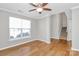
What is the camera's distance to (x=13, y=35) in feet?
14.6

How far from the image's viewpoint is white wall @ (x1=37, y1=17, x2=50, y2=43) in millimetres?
5366

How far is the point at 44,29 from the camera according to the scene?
19.2 feet

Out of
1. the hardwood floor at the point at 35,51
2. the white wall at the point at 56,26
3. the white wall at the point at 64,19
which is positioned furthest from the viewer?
the white wall at the point at 64,19

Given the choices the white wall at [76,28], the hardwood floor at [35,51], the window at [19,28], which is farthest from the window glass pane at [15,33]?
the white wall at [76,28]

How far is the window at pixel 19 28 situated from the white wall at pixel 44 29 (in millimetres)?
898

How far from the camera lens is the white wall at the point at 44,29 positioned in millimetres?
5366

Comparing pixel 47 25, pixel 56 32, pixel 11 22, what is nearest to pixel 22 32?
pixel 11 22

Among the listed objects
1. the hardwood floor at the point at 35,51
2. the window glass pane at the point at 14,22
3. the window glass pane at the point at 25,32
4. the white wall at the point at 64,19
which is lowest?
the hardwood floor at the point at 35,51

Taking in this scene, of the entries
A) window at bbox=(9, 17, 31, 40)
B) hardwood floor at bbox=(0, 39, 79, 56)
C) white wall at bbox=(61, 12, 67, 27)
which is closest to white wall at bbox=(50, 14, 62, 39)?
white wall at bbox=(61, 12, 67, 27)

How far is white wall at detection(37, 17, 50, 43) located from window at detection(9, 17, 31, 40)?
35.4 inches

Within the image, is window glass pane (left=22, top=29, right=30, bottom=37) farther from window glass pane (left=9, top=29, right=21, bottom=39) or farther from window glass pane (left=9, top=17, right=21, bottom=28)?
window glass pane (left=9, top=17, right=21, bottom=28)

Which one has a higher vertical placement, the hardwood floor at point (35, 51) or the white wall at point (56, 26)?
the white wall at point (56, 26)

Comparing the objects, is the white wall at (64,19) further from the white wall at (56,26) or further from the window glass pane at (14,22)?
Result: the window glass pane at (14,22)

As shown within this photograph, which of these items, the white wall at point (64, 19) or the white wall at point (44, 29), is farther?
the white wall at point (64, 19)
